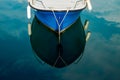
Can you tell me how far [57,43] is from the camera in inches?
594

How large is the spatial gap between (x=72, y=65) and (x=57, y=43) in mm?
2443

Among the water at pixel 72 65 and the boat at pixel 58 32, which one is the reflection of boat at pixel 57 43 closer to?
the boat at pixel 58 32

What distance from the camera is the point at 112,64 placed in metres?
12.9

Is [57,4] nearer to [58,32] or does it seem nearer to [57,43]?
[58,32]

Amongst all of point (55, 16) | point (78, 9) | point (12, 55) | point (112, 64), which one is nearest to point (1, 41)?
point (12, 55)

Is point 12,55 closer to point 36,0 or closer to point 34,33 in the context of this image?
point 34,33

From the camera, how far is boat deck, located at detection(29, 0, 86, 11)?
15.6m

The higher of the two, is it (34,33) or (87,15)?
(34,33)

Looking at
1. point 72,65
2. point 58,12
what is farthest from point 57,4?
point 72,65

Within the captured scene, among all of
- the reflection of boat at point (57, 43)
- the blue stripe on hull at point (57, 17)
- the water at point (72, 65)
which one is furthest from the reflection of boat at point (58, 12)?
the water at point (72, 65)

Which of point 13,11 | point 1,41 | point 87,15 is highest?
point 1,41

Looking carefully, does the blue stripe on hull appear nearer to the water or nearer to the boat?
the boat

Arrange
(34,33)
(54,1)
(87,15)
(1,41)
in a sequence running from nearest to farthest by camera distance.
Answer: (1,41), (34,33), (54,1), (87,15)

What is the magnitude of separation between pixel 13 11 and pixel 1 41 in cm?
520
